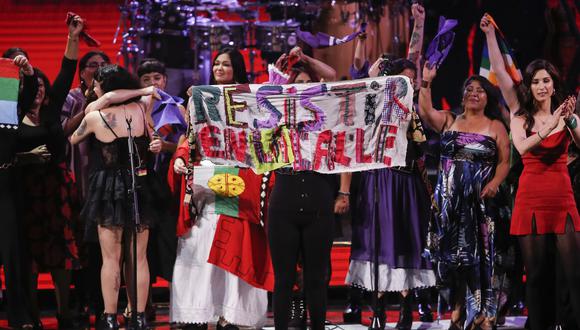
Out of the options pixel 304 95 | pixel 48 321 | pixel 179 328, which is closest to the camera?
pixel 304 95

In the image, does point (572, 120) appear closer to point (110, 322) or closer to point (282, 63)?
point (282, 63)

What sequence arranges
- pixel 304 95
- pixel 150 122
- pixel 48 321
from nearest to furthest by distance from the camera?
1. pixel 304 95
2. pixel 150 122
3. pixel 48 321

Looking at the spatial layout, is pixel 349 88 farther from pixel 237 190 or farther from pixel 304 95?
pixel 237 190

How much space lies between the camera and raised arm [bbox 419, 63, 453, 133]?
21.2 ft

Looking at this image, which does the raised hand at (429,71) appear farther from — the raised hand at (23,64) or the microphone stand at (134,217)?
the raised hand at (23,64)

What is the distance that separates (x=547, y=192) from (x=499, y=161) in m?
0.59

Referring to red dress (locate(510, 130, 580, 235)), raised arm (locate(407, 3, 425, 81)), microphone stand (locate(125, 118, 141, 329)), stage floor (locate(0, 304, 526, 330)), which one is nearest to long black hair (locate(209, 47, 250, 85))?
microphone stand (locate(125, 118, 141, 329))

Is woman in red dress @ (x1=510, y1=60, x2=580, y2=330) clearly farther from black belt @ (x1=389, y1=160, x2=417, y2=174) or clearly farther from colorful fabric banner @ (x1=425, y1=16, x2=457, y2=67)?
black belt @ (x1=389, y1=160, x2=417, y2=174)

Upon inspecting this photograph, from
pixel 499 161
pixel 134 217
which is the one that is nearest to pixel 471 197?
pixel 499 161

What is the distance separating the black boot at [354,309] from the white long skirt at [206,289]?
78 centimetres

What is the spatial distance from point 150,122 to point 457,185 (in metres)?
2.10

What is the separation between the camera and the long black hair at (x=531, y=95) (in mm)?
5996

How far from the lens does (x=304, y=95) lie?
5668 mm

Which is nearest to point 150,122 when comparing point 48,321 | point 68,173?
point 68,173
